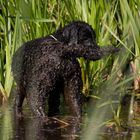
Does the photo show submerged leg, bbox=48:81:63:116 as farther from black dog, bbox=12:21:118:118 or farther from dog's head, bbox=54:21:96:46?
dog's head, bbox=54:21:96:46

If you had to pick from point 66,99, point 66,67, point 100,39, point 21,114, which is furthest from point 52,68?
point 100,39

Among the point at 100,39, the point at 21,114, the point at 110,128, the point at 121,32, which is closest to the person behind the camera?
the point at 110,128

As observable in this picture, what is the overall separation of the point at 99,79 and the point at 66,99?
2.87 feet

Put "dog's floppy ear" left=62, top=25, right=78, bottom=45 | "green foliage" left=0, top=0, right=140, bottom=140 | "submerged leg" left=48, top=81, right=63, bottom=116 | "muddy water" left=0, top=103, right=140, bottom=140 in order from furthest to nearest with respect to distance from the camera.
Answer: "green foliage" left=0, top=0, right=140, bottom=140
"submerged leg" left=48, top=81, right=63, bottom=116
"dog's floppy ear" left=62, top=25, right=78, bottom=45
"muddy water" left=0, top=103, right=140, bottom=140


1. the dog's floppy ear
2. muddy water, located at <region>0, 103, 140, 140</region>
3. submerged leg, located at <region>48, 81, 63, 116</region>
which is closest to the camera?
muddy water, located at <region>0, 103, 140, 140</region>

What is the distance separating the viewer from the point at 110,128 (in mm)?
4066

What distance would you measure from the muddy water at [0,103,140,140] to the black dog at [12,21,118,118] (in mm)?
123

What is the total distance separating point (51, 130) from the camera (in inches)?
163

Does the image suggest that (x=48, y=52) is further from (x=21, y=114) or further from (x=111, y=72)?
(x=111, y=72)

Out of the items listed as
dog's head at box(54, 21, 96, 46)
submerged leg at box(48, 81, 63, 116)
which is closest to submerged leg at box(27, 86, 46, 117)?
submerged leg at box(48, 81, 63, 116)

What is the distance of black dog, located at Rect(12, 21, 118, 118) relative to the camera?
165 inches

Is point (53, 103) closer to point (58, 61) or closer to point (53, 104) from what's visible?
point (53, 104)

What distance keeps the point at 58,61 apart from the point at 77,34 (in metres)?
0.26

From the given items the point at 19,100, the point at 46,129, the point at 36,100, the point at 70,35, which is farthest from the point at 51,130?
the point at 70,35
